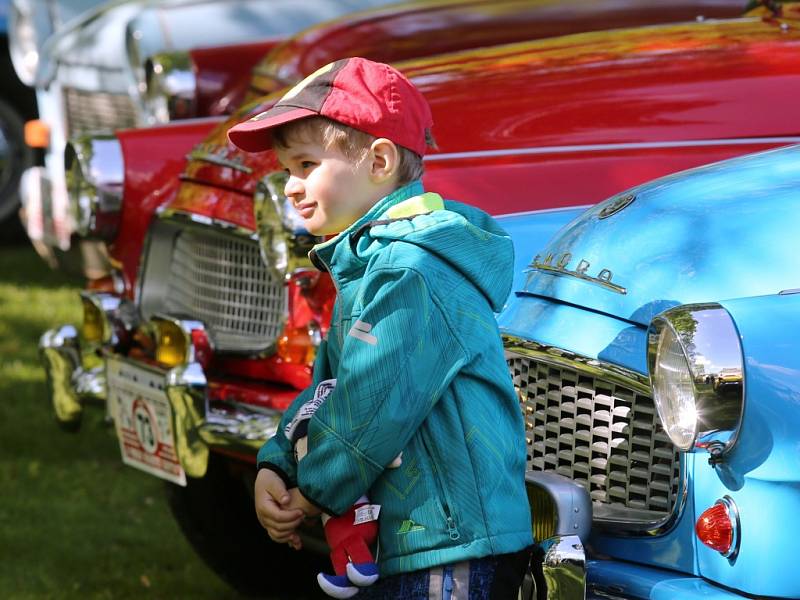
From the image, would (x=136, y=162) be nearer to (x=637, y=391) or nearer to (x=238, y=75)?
(x=238, y=75)

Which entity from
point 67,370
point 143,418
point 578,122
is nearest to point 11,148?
point 67,370

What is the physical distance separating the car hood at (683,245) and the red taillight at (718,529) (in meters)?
0.34

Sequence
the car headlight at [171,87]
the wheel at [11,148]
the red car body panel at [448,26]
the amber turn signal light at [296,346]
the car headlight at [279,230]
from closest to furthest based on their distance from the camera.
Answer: the car headlight at [279,230], the amber turn signal light at [296,346], the red car body panel at [448,26], the car headlight at [171,87], the wheel at [11,148]

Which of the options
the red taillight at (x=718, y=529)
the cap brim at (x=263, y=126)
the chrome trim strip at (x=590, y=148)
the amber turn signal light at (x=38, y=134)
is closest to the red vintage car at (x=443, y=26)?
the chrome trim strip at (x=590, y=148)

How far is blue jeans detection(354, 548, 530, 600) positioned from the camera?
1980mm

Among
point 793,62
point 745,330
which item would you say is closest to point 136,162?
point 793,62

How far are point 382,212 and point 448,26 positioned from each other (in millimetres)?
3064

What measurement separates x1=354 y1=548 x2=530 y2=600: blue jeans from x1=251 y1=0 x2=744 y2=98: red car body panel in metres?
3.01

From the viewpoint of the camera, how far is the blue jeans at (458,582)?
1.98 metres

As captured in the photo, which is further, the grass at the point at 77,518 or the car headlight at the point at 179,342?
the grass at the point at 77,518

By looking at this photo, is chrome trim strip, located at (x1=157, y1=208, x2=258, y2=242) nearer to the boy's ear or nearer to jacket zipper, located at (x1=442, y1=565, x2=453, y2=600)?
the boy's ear

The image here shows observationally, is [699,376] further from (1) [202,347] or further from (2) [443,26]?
(2) [443,26]

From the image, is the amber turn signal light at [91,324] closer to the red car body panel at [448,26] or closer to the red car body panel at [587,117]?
the red car body panel at [587,117]

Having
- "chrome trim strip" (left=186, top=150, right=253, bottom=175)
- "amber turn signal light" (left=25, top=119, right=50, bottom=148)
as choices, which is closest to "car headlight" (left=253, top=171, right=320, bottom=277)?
"chrome trim strip" (left=186, top=150, right=253, bottom=175)
